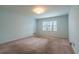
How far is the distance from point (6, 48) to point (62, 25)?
1.15 m

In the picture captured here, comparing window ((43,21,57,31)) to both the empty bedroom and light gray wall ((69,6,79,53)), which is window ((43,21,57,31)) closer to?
the empty bedroom

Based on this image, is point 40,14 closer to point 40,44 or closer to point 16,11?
point 16,11

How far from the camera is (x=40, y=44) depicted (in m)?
1.74

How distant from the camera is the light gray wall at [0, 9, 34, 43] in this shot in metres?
1.69

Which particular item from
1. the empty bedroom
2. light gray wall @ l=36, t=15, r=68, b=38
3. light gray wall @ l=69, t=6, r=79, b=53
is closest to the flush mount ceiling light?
the empty bedroom

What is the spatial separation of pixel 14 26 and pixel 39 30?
1.63 feet

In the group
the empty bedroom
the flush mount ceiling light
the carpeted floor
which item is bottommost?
the carpeted floor

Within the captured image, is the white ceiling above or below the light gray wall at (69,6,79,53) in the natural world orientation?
above

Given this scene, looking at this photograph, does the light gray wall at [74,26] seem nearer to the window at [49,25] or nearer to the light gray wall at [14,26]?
the window at [49,25]

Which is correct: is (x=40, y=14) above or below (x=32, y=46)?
above

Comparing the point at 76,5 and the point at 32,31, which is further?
the point at 32,31
